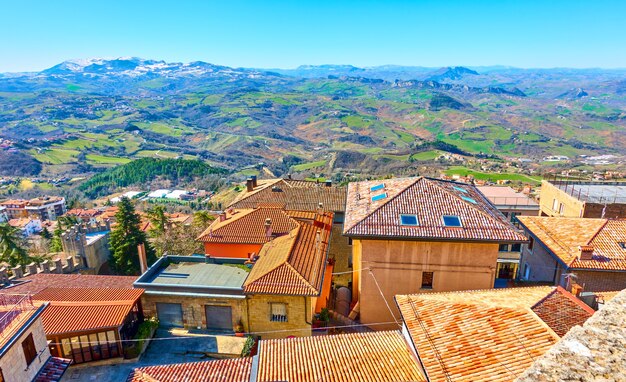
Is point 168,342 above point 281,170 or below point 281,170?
above

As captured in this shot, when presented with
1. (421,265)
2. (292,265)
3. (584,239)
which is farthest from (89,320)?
(584,239)

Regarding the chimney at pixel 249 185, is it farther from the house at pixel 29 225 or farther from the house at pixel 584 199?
the house at pixel 29 225

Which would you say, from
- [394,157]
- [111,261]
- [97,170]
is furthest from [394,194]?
[97,170]

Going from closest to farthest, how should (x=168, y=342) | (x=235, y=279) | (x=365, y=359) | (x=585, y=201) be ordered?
(x=365, y=359), (x=168, y=342), (x=235, y=279), (x=585, y=201)

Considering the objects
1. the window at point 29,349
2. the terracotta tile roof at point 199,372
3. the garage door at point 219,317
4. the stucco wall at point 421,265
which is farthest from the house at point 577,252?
the window at point 29,349

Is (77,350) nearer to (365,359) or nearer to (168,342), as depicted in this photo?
(168,342)
